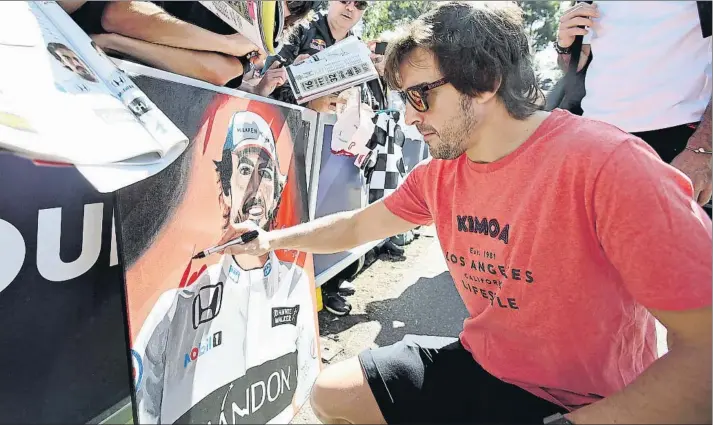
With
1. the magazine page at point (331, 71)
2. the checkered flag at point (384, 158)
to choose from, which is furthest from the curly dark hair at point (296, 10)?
the checkered flag at point (384, 158)

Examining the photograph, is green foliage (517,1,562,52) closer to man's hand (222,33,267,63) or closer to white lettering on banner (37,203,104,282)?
man's hand (222,33,267,63)

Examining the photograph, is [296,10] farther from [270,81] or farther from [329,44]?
[329,44]

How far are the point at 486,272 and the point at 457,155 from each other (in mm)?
303

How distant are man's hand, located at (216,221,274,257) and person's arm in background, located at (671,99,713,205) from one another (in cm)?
129

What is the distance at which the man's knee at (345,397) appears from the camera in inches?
52.4

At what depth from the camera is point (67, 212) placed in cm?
130

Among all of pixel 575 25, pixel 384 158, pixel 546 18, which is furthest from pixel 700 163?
pixel 384 158

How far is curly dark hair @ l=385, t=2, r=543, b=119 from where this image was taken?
1248 millimetres

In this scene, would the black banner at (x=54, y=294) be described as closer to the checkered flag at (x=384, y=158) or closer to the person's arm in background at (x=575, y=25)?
the person's arm in background at (x=575, y=25)

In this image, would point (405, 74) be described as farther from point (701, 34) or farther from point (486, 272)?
point (701, 34)

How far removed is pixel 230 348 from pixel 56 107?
87cm

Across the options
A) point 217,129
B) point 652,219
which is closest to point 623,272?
point 652,219

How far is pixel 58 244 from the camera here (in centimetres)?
129

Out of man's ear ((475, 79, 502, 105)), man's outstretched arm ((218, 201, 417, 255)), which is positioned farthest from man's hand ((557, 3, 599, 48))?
man's outstretched arm ((218, 201, 417, 255))
